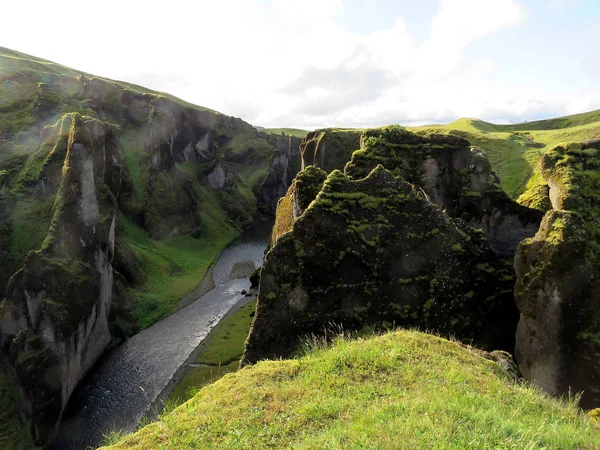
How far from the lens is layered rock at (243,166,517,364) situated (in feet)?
62.0

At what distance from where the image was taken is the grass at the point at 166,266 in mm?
55531

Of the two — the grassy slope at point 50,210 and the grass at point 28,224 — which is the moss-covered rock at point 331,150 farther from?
the grass at point 28,224

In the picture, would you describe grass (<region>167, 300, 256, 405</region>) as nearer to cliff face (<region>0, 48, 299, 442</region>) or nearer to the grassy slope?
cliff face (<region>0, 48, 299, 442</region>)

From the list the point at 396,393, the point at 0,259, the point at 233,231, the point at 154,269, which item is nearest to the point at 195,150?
the point at 233,231

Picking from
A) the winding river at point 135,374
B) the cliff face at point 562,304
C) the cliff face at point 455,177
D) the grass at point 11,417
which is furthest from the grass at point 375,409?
the grass at point 11,417

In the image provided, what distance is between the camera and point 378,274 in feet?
65.8

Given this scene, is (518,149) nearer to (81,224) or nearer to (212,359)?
(212,359)

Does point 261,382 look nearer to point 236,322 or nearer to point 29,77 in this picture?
point 236,322

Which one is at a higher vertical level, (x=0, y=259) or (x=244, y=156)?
(x=244, y=156)

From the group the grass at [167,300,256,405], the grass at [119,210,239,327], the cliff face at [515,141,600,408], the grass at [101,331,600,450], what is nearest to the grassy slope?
the grass at [119,210,239,327]

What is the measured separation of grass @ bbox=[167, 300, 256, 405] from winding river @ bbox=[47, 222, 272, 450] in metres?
1.68

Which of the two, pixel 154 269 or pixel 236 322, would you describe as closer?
pixel 236 322

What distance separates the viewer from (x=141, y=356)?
43.8 meters

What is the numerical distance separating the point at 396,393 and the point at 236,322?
4393 centimetres
